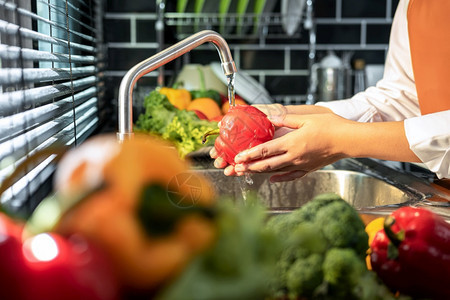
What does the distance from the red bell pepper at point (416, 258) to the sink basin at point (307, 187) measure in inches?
38.2

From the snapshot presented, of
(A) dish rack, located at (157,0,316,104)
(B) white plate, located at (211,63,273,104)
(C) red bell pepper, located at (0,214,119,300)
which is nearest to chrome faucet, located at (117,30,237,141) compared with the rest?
(C) red bell pepper, located at (0,214,119,300)

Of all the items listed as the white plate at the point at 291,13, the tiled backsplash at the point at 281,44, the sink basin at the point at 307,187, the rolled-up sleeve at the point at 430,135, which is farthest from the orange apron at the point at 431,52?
the tiled backsplash at the point at 281,44

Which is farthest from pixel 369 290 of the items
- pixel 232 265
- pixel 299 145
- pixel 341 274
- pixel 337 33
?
pixel 337 33

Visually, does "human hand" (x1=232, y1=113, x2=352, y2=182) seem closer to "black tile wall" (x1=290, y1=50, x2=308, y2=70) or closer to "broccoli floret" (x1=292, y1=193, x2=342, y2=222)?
"broccoli floret" (x1=292, y1=193, x2=342, y2=222)

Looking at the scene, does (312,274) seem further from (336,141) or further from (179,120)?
(179,120)

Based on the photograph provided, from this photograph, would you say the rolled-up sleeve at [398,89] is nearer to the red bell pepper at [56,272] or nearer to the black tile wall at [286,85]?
the black tile wall at [286,85]

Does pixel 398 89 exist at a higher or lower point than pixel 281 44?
lower

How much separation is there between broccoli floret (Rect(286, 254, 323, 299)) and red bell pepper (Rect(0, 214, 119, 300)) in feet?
0.45

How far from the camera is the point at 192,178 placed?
1.08 feet

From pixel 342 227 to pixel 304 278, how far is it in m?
0.05

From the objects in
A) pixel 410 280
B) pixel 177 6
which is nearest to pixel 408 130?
pixel 410 280

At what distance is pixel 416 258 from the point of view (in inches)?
15.5

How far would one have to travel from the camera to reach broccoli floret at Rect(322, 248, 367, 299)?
35 centimetres

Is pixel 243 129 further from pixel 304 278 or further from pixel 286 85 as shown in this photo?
pixel 286 85
